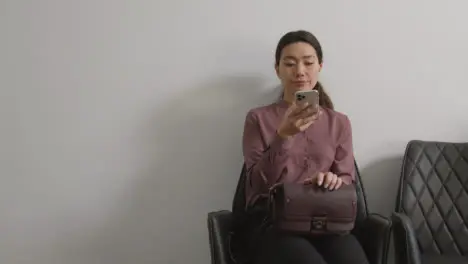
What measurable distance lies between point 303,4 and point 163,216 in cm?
112

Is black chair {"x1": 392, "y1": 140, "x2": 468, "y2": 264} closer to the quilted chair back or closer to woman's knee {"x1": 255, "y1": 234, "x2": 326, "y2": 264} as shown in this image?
the quilted chair back

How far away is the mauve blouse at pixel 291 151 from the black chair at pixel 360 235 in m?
0.13

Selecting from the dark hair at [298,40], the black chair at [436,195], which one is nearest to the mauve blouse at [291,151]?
the dark hair at [298,40]

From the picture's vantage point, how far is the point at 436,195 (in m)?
2.31

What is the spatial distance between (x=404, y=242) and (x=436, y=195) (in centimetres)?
48

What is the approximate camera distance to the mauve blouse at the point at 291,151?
2012 mm

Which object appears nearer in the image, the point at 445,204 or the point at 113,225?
the point at 445,204

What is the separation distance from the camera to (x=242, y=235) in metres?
2.08

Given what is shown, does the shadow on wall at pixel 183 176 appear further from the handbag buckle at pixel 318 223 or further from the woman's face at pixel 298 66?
the handbag buckle at pixel 318 223

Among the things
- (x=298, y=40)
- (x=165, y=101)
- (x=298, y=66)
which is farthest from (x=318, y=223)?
(x=165, y=101)

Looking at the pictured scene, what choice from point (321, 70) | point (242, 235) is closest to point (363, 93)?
point (321, 70)

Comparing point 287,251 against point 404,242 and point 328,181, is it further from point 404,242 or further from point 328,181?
point 404,242

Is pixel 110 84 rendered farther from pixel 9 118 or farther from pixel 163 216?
pixel 163 216

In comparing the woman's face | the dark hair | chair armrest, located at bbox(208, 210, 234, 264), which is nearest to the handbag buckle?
chair armrest, located at bbox(208, 210, 234, 264)
